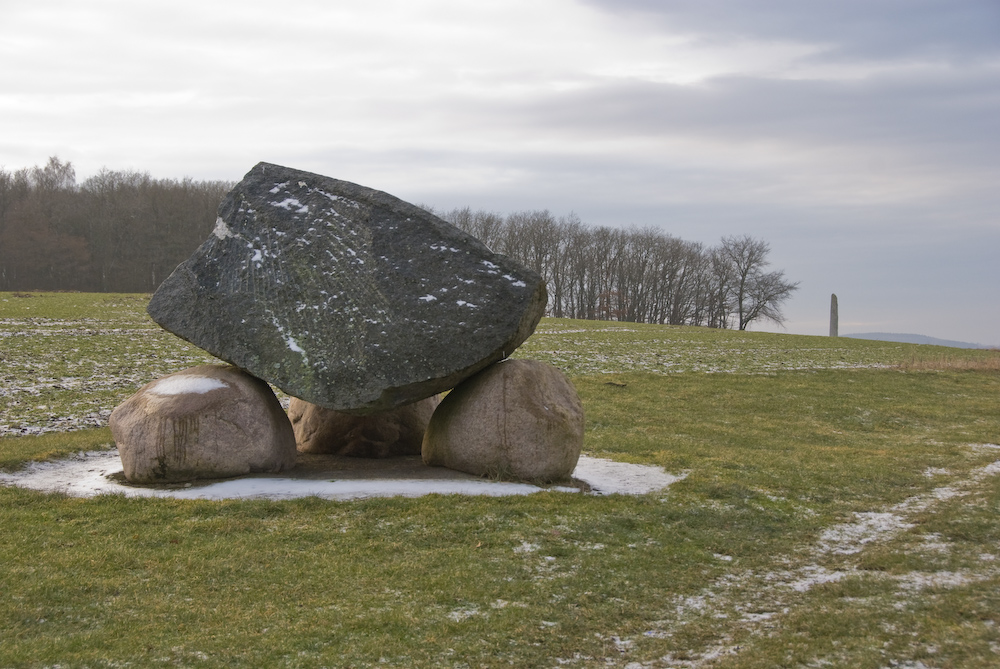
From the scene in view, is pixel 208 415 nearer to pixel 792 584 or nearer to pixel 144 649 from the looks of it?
pixel 144 649

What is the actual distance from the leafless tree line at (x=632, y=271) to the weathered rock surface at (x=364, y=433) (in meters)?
62.0

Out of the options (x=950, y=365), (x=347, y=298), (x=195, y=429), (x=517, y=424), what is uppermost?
(x=347, y=298)

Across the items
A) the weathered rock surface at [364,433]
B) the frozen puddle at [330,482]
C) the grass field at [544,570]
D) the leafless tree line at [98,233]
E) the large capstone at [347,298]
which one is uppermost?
the leafless tree line at [98,233]

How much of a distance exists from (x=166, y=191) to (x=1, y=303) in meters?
34.3

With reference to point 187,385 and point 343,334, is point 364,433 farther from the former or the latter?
point 187,385

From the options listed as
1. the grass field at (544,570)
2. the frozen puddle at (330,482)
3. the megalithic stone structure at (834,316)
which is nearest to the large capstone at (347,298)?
the frozen puddle at (330,482)

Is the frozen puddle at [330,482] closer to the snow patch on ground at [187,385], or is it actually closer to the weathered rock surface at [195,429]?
the weathered rock surface at [195,429]

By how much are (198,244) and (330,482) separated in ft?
205

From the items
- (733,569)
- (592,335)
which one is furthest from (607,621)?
(592,335)

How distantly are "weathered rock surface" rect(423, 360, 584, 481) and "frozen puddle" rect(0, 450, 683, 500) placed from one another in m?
0.26

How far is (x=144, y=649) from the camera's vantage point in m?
5.29

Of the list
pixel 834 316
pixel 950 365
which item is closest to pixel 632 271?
pixel 834 316

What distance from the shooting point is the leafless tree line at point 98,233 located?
61156mm

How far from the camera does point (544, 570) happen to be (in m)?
7.07
